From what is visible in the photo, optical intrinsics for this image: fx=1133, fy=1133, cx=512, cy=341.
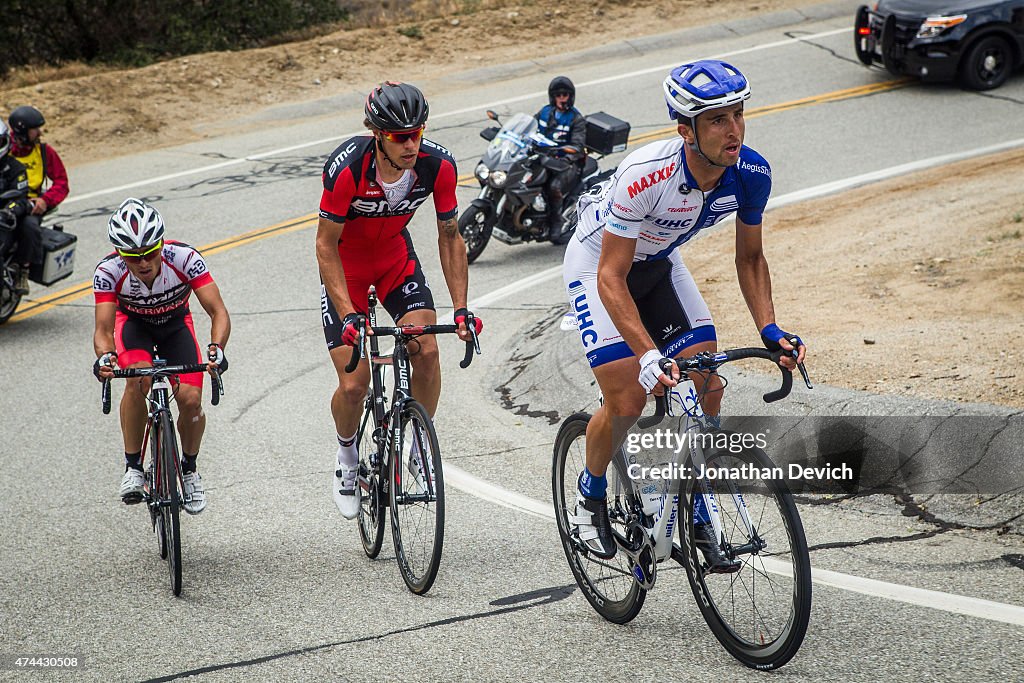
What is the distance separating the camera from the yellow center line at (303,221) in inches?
483

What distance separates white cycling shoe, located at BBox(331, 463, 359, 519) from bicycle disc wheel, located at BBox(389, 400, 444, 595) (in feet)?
1.64

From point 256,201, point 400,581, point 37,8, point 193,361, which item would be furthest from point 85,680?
point 37,8

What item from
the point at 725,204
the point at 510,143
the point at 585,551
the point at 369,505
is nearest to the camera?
the point at 725,204

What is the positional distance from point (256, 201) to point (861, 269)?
27.9 feet

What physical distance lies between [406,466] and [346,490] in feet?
2.37

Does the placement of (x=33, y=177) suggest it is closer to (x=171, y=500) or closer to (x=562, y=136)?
(x=562, y=136)

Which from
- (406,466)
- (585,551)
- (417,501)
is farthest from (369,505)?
(585,551)

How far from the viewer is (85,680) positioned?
5.05 meters

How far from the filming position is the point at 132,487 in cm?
635

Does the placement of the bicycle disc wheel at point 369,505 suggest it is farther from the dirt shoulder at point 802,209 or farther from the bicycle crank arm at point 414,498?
the dirt shoulder at point 802,209

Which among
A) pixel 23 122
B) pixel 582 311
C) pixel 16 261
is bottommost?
pixel 16 261

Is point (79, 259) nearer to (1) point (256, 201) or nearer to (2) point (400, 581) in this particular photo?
(1) point (256, 201)

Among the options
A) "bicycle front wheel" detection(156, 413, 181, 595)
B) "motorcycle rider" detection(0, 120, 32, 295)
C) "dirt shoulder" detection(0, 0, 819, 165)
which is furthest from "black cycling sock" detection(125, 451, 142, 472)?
"dirt shoulder" detection(0, 0, 819, 165)

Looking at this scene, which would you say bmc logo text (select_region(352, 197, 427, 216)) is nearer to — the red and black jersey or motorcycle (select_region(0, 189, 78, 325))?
the red and black jersey
